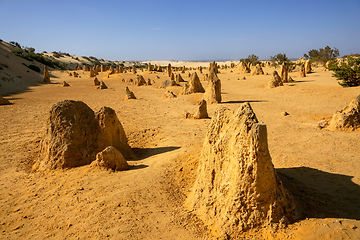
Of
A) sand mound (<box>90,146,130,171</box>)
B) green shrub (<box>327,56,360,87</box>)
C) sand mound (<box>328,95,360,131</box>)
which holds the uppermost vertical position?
green shrub (<box>327,56,360,87</box>)

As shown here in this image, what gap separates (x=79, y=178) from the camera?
16.5 ft

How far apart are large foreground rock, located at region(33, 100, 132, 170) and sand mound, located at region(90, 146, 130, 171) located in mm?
560

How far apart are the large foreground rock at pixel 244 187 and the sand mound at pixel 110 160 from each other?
2289 mm

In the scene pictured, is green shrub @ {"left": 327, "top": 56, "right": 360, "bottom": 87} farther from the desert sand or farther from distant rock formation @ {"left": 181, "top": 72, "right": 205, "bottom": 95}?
distant rock formation @ {"left": 181, "top": 72, "right": 205, "bottom": 95}

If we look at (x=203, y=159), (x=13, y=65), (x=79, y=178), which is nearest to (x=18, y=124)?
(x=79, y=178)

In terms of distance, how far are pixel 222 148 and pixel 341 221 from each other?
74.6 inches

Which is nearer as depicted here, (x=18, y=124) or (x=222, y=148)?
(x=222, y=148)

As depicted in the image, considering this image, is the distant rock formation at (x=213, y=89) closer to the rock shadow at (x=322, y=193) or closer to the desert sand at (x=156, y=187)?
the desert sand at (x=156, y=187)

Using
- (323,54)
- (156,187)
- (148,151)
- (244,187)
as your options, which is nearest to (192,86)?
(148,151)

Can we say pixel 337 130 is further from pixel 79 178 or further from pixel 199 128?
pixel 79 178

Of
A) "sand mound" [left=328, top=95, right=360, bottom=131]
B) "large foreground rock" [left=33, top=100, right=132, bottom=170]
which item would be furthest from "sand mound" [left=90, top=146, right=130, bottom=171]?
"sand mound" [left=328, top=95, right=360, bottom=131]

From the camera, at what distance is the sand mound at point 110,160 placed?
5.23 metres

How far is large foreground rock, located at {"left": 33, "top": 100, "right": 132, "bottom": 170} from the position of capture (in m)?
5.57

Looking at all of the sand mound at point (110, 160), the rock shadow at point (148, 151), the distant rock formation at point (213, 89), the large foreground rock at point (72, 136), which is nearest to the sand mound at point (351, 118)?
the rock shadow at point (148, 151)
